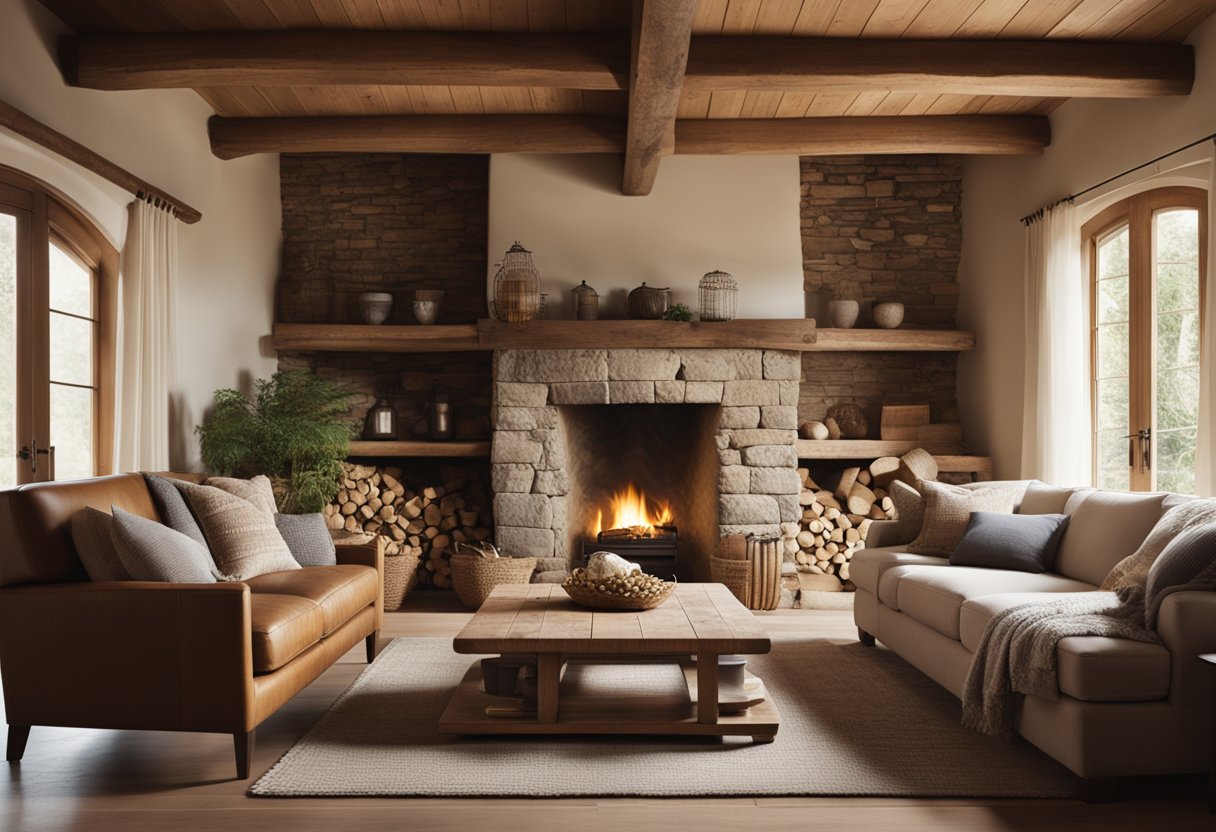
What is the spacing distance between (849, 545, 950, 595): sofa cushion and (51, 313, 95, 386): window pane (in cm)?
393

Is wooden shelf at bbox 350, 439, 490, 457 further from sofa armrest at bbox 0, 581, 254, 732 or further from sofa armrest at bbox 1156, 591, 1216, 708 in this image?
sofa armrest at bbox 1156, 591, 1216, 708

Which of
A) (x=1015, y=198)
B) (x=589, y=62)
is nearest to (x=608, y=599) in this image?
(x=589, y=62)

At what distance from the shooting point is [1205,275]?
4465 millimetres

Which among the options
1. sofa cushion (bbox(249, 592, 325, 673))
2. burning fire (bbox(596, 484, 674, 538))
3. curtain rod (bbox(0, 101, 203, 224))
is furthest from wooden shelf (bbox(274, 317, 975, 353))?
sofa cushion (bbox(249, 592, 325, 673))

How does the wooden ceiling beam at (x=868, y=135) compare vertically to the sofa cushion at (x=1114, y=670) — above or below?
above

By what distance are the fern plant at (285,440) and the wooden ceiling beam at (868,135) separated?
8.81 ft

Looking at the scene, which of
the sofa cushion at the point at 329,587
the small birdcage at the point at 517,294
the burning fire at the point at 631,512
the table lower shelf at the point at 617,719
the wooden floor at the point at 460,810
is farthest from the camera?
the burning fire at the point at 631,512

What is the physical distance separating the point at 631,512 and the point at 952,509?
264cm

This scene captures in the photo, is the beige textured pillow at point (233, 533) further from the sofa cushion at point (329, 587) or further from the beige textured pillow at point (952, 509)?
the beige textured pillow at point (952, 509)

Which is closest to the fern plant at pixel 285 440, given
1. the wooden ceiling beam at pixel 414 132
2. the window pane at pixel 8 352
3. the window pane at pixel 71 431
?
the window pane at pixel 71 431

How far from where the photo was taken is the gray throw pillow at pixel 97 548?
315cm

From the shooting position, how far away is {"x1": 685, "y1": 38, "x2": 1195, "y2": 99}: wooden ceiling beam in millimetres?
4523

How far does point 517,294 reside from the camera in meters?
6.11

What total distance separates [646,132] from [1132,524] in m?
2.91
